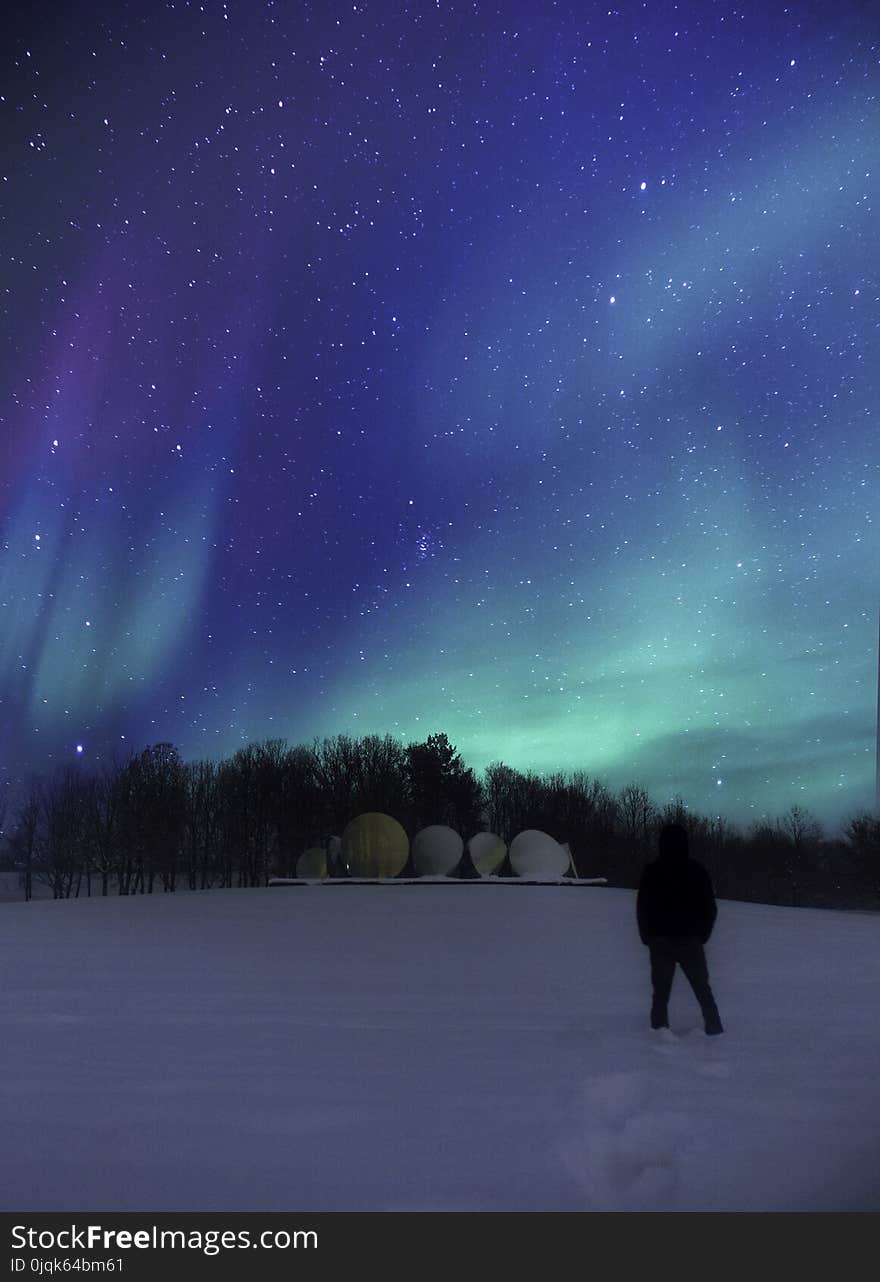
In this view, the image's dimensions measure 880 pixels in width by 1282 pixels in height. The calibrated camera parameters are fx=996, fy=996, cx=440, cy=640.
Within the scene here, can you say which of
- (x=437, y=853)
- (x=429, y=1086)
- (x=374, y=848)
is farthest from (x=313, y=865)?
(x=429, y=1086)

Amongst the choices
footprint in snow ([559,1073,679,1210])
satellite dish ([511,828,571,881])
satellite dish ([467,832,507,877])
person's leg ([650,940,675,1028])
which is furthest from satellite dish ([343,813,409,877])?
footprint in snow ([559,1073,679,1210])

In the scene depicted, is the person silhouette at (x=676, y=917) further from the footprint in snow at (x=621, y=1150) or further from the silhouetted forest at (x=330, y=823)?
the silhouetted forest at (x=330, y=823)

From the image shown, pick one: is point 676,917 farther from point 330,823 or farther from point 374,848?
point 330,823

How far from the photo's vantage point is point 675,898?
30.0 ft

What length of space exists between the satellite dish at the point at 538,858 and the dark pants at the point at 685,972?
39720 millimetres

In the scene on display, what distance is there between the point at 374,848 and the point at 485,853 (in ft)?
25.8

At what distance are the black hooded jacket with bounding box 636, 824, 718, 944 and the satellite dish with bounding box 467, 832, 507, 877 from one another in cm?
4430

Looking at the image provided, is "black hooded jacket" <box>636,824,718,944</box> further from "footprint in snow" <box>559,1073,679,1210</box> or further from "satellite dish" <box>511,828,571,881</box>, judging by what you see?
"satellite dish" <box>511,828,571,881</box>

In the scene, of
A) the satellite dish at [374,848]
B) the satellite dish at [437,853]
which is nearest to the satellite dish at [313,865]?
the satellite dish at [374,848]

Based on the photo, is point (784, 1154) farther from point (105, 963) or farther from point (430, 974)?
point (105, 963)

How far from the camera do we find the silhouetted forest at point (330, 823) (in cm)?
6531

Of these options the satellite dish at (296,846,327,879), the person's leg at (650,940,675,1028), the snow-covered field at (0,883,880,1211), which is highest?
the person's leg at (650,940,675,1028)

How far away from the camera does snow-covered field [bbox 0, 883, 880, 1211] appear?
17.4 feet
